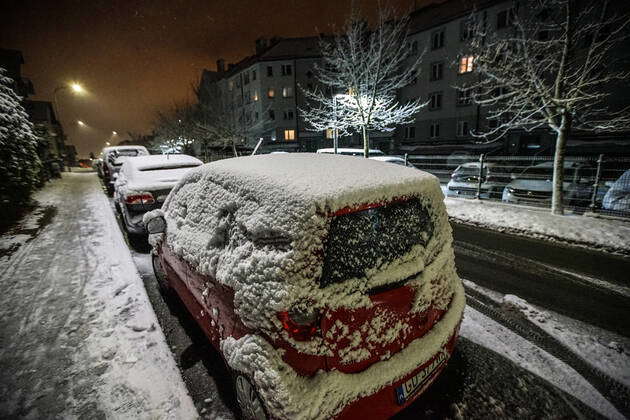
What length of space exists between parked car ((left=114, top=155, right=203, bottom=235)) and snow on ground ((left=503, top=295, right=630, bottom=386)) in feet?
19.9

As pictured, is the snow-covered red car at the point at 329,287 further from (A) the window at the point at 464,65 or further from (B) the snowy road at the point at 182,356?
(A) the window at the point at 464,65

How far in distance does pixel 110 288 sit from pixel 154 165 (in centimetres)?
337

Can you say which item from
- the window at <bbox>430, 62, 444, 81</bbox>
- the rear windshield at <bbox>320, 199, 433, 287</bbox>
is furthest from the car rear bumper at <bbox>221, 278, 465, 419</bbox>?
the window at <bbox>430, 62, 444, 81</bbox>

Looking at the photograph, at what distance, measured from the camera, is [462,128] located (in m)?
27.5

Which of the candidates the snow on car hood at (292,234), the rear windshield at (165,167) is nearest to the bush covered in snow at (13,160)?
the rear windshield at (165,167)

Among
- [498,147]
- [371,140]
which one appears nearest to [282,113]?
[371,140]

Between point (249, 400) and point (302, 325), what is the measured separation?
747 mm

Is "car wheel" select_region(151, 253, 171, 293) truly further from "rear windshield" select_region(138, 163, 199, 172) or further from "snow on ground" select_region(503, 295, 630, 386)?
"snow on ground" select_region(503, 295, 630, 386)

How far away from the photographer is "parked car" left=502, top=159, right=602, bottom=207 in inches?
343

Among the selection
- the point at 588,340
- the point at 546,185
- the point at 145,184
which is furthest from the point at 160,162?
the point at 546,185

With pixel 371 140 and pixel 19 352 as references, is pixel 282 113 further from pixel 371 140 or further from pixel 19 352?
pixel 19 352

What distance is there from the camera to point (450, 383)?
2.59 m

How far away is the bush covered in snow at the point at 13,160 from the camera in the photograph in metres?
7.75

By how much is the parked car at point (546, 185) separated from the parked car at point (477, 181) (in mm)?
527
